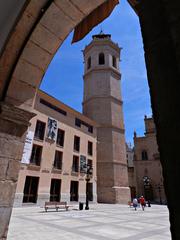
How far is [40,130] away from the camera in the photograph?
53.2 ft

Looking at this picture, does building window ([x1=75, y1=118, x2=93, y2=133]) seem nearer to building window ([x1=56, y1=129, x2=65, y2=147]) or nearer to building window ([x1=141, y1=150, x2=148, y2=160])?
building window ([x1=56, y1=129, x2=65, y2=147])

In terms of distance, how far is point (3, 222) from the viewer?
2279 mm

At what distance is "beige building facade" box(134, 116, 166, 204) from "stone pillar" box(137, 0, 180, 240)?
29.3 metres

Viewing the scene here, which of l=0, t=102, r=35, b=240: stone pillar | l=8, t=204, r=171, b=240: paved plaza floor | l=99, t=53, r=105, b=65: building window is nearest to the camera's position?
l=0, t=102, r=35, b=240: stone pillar

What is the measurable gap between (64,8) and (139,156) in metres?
32.8

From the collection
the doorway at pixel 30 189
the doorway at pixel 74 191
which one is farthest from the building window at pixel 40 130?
the doorway at pixel 74 191

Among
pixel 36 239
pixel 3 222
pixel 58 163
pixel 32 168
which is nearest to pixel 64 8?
pixel 3 222

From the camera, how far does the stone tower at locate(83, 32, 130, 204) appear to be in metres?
21.7

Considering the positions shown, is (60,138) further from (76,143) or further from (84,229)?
(84,229)

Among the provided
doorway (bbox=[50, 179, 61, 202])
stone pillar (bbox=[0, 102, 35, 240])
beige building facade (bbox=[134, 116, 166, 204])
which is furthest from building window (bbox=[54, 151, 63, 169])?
beige building facade (bbox=[134, 116, 166, 204])

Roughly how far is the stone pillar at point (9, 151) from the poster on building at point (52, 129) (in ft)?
46.4

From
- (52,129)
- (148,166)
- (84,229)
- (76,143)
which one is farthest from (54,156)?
(148,166)

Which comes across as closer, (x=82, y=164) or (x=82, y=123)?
(x=82, y=164)

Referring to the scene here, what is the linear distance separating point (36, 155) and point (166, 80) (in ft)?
53.1
